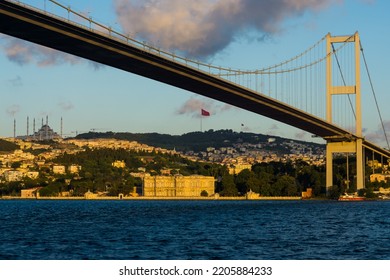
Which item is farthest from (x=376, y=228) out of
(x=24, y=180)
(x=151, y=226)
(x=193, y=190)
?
(x=24, y=180)

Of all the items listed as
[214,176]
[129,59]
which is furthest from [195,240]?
[214,176]

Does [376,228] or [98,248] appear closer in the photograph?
[98,248]

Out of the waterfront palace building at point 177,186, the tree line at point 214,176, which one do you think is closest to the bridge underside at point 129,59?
the tree line at point 214,176

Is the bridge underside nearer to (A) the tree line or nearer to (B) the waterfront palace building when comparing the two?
(A) the tree line

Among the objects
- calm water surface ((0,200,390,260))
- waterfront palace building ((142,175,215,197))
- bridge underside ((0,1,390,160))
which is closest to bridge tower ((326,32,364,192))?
bridge underside ((0,1,390,160))

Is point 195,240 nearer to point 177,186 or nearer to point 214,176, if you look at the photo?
point 177,186

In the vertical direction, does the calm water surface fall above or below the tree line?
below

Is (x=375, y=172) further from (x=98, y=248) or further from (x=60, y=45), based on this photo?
(x=98, y=248)
